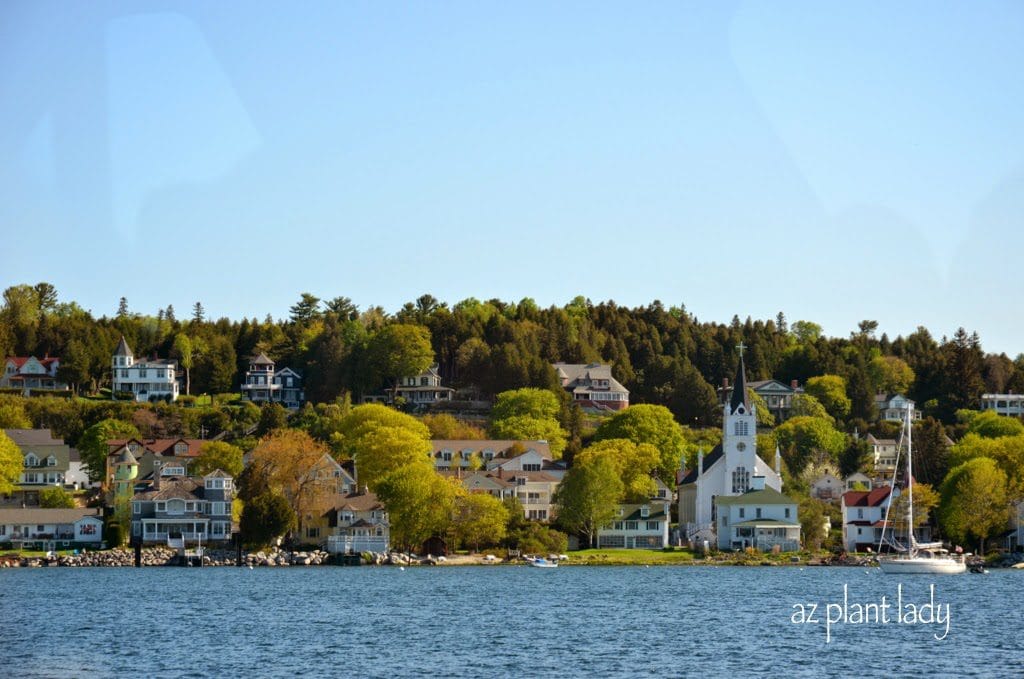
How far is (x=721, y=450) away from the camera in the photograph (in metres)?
124

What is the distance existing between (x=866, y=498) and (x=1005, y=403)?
183 ft

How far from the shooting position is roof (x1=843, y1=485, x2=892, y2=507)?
114m

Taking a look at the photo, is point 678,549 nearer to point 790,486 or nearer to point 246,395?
point 790,486

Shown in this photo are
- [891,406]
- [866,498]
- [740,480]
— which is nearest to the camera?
[866,498]

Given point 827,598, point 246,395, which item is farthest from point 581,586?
point 246,395

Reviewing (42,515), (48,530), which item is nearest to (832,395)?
(42,515)

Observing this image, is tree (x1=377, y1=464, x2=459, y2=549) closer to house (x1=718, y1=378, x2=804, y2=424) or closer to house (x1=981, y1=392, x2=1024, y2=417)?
house (x1=718, y1=378, x2=804, y2=424)

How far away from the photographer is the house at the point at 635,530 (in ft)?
366

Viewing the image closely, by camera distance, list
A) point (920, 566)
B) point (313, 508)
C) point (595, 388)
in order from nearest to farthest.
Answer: point (920, 566) → point (313, 508) → point (595, 388)

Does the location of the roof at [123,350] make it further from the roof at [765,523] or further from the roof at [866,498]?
the roof at [866,498]

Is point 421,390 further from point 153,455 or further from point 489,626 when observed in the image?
point 489,626

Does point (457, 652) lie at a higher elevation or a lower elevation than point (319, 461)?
lower

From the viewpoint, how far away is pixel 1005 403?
165 meters

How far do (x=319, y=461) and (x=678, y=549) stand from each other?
24082mm
